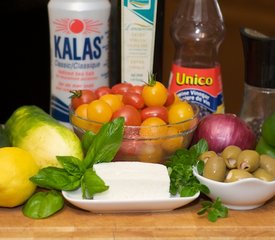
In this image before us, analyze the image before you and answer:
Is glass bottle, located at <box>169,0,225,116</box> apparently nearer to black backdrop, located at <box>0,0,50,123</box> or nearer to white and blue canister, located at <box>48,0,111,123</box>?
white and blue canister, located at <box>48,0,111,123</box>

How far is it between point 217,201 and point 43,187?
0.25 m

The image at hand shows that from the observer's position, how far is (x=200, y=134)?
1020 millimetres

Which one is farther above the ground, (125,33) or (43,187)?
(125,33)

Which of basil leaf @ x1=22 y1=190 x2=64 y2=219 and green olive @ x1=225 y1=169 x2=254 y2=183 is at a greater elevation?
green olive @ x1=225 y1=169 x2=254 y2=183

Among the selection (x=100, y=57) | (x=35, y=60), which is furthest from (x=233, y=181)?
(x=35, y=60)

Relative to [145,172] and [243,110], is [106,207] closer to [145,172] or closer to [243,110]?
[145,172]

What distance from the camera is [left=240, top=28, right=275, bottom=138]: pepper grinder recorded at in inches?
39.6

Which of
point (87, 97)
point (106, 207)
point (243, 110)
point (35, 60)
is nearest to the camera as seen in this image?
point (106, 207)

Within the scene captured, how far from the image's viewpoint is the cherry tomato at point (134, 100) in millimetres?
959

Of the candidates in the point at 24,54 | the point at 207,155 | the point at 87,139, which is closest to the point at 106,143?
the point at 87,139

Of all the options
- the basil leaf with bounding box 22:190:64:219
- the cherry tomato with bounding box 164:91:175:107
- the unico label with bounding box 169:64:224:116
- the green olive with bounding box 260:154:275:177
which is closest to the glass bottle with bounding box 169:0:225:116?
the unico label with bounding box 169:64:224:116

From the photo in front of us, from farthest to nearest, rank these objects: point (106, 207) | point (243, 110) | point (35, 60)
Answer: point (35, 60) → point (243, 110) → point (106, 207)

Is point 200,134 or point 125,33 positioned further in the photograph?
point 125,33

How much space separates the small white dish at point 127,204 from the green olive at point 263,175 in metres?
0.08
